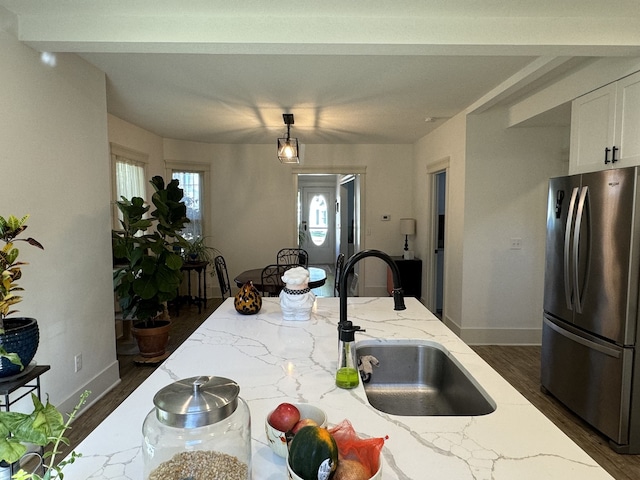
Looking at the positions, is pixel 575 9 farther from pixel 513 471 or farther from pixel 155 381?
pixel 155 381

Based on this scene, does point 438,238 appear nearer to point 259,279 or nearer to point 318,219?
point 259,279

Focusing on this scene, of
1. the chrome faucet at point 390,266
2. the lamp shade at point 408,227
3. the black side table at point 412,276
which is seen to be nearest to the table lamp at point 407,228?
the lamp shade at point 408,227

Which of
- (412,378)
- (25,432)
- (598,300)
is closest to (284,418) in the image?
(25,432)

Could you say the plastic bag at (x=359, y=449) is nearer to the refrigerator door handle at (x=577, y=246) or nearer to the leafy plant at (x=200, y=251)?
the refrigerator door handle at (x=577, y=246)

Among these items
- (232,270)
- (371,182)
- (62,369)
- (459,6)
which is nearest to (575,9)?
(459,6)

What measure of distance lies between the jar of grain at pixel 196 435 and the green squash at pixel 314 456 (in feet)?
0.42

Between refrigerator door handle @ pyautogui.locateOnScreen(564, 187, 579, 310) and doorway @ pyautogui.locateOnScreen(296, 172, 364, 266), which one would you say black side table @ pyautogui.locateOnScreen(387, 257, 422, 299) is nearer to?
refrigerator door handle @ pyautogui.locateOnScreen(564, 187, 579, 310)

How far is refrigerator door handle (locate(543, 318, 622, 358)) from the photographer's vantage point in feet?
7.67

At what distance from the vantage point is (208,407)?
72 centimetres

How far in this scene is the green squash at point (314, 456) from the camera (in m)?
0.70

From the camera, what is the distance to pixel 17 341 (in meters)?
1.66

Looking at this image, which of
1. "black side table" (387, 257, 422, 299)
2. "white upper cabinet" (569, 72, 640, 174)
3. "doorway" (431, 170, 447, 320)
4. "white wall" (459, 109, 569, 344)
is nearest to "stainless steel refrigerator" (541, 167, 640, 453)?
"white upper cabinet" (569, 72, 640, 174)

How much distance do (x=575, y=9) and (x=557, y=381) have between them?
246 centimetres

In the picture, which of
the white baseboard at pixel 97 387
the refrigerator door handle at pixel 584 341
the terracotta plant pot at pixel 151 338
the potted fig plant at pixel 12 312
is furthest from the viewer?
the terracotta plant pot at pixel 151 338
